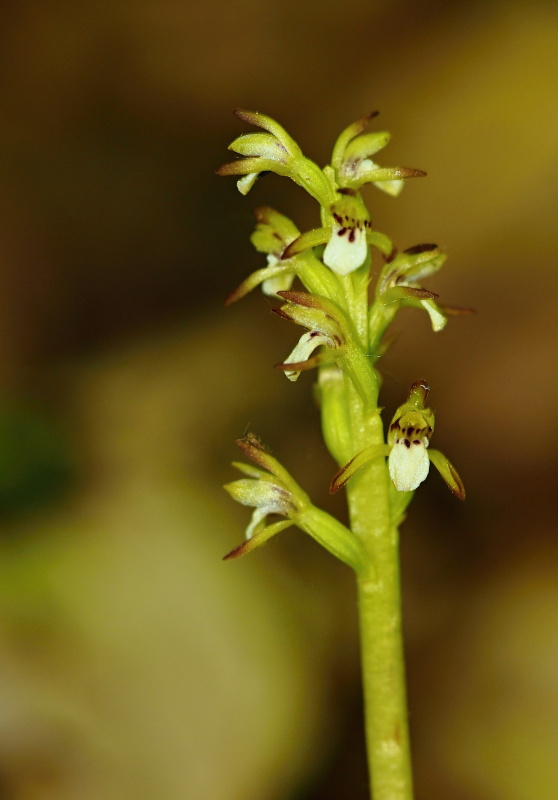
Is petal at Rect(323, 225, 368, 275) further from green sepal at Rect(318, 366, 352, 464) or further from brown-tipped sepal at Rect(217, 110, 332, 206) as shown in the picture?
green sepal at Rect(318, 366, 352, 464)

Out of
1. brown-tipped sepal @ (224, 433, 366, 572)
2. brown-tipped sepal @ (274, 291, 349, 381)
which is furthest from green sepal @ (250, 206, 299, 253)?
brown-tipped sepal @ (224, 433, 366, 572)

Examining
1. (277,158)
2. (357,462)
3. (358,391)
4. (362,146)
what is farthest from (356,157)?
(357,462)

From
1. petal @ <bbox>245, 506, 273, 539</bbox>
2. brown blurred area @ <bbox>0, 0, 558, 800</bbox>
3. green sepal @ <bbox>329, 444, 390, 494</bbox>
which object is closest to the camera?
green sepal @ <bbox>329, 444, 390, 494</bbox>

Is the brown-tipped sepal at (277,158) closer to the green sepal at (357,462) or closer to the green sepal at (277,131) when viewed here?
the green sepal at (277,131)

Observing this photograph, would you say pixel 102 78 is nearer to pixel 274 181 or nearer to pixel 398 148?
pixel 274 181

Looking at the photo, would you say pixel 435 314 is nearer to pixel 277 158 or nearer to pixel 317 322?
pixel 317 322

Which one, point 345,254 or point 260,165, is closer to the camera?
point 345,254

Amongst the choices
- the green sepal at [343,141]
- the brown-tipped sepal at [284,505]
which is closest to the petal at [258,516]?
the brown-tipped sepal at [284,505]

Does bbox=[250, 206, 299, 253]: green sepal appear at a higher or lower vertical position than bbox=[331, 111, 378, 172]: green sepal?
lower
